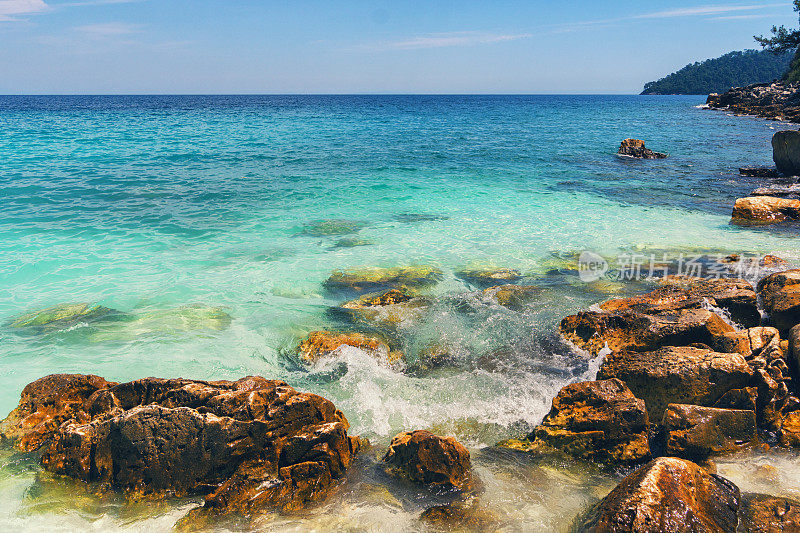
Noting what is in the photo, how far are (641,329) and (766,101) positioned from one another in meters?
73.9

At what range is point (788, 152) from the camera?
18.7 m

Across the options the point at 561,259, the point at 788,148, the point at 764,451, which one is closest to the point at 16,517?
the point at 764,451

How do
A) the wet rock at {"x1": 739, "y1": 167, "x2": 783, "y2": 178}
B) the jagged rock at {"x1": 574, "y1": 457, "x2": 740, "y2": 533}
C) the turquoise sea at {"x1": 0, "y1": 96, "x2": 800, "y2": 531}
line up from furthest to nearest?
the wet rock at {"x1": 739, "y1": 167, "x2": 783, "y2": 178} < the turquoise sea at {"x1": 0, "y1": 96, "x2": 800, "y2": 531} < the jagged rock at {"x1": 574, "y1": 457, "x2": 740, "y2": 533}

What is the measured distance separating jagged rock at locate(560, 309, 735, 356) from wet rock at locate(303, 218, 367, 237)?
25.4 ft

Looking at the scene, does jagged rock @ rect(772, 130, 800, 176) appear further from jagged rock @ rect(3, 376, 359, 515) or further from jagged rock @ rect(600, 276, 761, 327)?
jagged rock @ rect(3, 376, 359, 515)

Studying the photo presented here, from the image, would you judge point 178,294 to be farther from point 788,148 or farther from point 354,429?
point 788,148

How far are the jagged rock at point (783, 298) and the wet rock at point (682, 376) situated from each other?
5.66 ft

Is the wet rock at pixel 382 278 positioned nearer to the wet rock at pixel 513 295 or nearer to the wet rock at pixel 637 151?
the wet rock at pixel 513 295

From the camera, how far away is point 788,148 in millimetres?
18656

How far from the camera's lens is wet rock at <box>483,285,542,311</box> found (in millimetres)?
8333

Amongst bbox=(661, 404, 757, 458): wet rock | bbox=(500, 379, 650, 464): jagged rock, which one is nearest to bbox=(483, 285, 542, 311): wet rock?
bbox=(500, 379, 650, 464): jagged rock

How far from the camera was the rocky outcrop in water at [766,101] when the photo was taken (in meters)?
49.7

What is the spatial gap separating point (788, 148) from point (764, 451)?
1925cm

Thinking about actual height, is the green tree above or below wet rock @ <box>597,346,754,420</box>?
above
